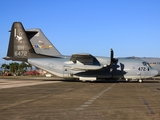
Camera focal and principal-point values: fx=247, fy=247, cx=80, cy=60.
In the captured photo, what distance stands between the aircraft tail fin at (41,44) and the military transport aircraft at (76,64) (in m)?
0.84

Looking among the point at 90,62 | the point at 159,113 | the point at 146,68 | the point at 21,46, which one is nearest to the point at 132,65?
the point at 146,68

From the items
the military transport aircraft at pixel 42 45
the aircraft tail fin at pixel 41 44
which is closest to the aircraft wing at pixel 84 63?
the aircraft tail fin at pixel 41 44

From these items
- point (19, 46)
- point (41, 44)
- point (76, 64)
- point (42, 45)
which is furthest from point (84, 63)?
point (19, 46)

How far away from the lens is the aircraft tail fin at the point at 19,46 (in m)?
37.0

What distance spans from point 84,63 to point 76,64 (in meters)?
1.13

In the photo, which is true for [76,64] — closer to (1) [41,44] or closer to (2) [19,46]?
(1) [41,44]

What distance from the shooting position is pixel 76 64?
34.6 meters

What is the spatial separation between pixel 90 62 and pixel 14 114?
85.6ft

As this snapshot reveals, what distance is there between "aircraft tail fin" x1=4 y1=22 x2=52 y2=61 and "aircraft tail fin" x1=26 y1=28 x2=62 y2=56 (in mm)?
1730

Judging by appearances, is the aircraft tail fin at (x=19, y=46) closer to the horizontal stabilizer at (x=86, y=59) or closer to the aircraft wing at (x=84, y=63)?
the aircraft wing at (x=84, y=63)

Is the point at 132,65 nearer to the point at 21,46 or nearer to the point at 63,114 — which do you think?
the point at 21,46

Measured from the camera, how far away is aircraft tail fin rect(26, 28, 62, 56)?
38750 mm

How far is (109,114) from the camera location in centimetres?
884

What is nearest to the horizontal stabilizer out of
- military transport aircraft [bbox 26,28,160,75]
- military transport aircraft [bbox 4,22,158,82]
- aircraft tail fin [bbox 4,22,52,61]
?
military transport aircraft [bbox 4,22,158,82]
